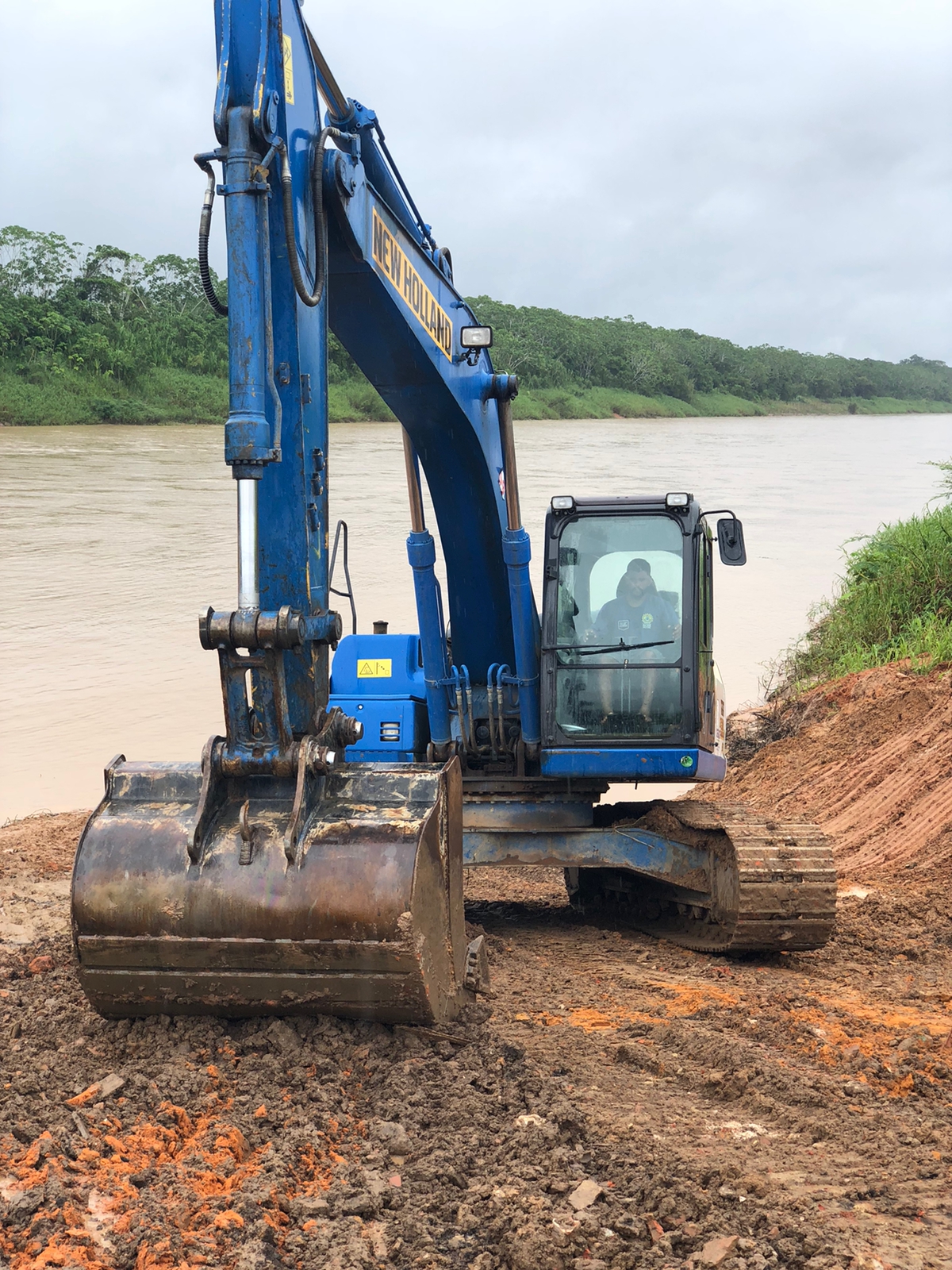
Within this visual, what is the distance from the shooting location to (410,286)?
4.95m

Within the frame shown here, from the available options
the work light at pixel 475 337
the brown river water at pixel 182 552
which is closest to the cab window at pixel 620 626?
the work light at pixel 475 337

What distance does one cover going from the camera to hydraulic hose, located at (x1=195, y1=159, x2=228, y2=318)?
12.5 feet

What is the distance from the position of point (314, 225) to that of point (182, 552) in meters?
Answer: 19.0

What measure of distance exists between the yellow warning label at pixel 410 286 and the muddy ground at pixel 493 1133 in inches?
107

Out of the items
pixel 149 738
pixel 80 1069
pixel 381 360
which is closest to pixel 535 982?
pixel 80 1069

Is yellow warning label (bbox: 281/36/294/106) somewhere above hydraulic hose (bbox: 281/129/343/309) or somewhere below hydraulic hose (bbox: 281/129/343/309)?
above

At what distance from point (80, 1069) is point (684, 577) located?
3.88 metres

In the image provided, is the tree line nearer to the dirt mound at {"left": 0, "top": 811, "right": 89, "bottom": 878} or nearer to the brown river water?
the brown river water

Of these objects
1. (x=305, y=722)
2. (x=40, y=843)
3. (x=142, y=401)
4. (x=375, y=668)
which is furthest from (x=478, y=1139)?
(x=142, y=401)

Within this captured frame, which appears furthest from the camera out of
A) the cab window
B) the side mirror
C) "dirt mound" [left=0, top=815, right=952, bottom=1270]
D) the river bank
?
the river bank

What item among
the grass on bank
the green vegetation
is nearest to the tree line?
the green vegetation

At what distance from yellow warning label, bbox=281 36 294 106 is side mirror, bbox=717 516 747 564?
10.3 ft

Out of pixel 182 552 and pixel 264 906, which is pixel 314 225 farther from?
pixel 182 552

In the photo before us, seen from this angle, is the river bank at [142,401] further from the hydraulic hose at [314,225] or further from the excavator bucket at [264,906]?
the excavator bucket at [264,906]
